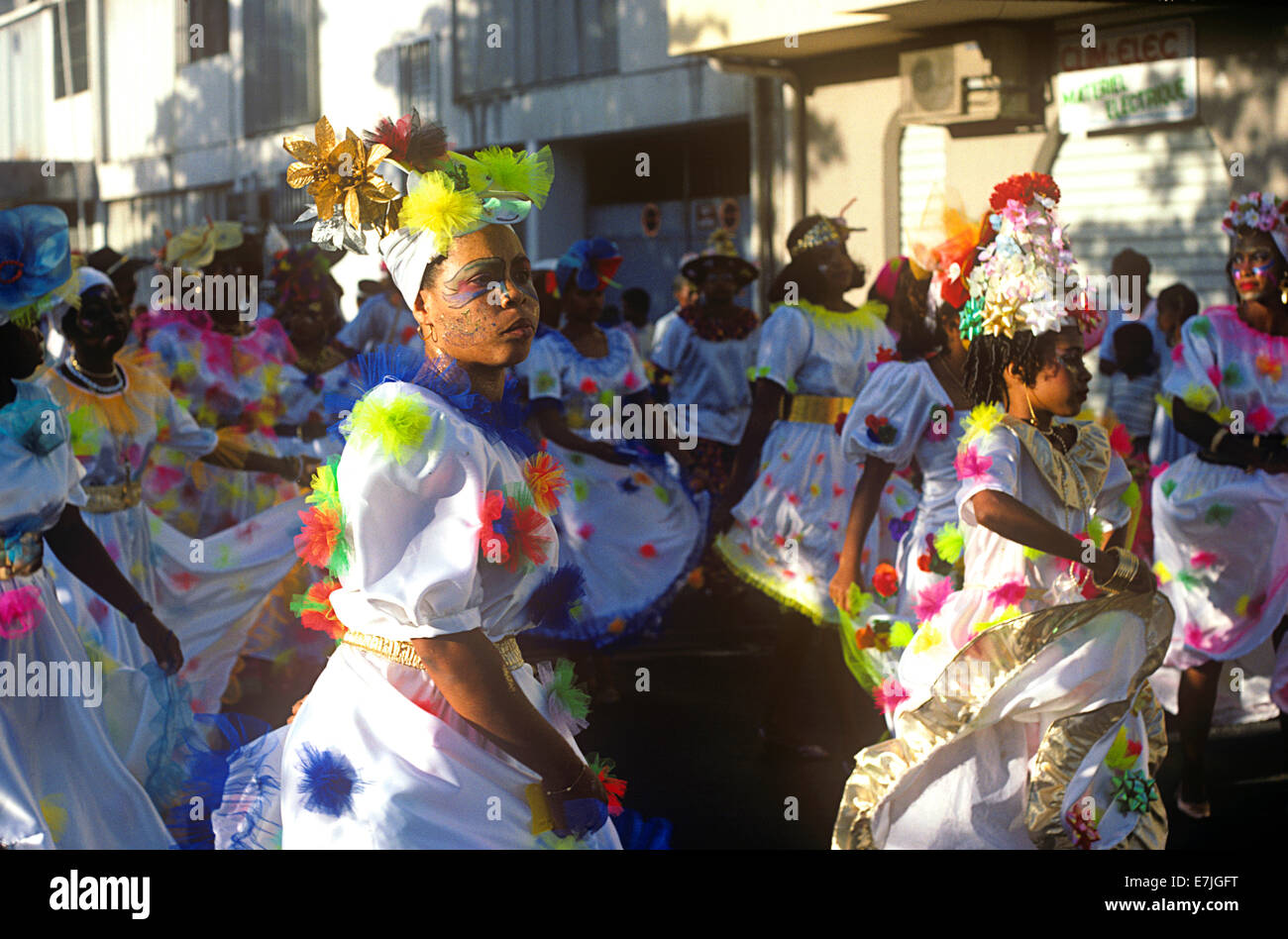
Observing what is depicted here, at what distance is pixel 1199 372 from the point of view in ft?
21.6

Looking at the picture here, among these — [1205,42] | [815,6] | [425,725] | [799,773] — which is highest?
[815,6]

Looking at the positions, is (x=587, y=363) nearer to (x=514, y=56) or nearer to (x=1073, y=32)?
(x=1073, y=32)

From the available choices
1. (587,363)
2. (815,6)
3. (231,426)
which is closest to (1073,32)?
(815,6)

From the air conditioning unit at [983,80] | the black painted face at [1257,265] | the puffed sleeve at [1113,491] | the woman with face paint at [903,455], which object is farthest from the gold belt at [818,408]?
the air conditioning unit at [983,80]

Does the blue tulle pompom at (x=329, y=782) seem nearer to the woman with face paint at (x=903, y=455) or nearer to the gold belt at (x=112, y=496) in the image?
the woman with face paint at (x=903, y=455)

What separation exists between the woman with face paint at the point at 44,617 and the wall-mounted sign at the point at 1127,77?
9.44 m

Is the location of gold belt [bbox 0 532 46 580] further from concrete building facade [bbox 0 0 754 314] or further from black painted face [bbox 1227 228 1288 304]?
concrete building facade [bbox 0 0 754 314]

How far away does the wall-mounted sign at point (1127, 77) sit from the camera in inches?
475

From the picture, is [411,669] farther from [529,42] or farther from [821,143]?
[529,42]

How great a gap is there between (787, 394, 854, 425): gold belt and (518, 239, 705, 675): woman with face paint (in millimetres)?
1162

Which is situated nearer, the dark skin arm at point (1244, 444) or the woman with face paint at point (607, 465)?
the dark skin arm at point (1244, 444)

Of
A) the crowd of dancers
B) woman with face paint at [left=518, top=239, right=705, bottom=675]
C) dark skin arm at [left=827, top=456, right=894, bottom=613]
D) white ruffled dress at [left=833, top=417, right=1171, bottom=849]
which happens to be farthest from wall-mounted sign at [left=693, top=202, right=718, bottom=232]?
white ruffled dress at [left=833, top=417, right=1171, bottom=849]
